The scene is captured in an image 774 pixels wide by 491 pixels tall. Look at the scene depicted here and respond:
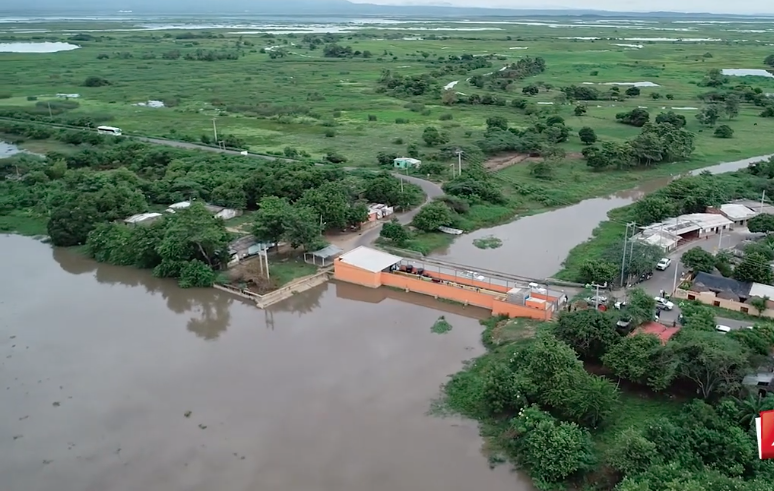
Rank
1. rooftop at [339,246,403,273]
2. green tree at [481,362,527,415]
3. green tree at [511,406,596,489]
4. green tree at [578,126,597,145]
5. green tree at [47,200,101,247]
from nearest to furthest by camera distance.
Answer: green tree at [511,406,596,489] < green tree at [481,362,527,415] < rooftop at [339,246,403,273] < green tree at [47,200,101,247] < green tree at [578,126,597,145]

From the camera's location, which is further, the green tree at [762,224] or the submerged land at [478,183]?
the green tree at [762,224]

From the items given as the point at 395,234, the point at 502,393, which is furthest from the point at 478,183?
the point at 502,393

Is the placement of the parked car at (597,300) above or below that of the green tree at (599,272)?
below

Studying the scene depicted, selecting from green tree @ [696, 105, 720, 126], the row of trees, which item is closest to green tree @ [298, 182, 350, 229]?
the row of trees

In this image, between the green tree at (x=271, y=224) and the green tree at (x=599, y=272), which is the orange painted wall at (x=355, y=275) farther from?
the green tree at (x=599, y=272)

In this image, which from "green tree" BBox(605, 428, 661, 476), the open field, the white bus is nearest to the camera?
"green tree" BBox(605, 428, 661, 476)

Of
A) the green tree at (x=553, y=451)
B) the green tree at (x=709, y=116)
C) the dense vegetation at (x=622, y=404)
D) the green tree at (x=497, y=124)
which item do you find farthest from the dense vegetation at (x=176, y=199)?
the green tree at (x=709, y=116)

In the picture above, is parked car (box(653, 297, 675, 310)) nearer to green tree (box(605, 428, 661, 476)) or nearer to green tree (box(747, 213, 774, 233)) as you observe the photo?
green tree (box(605, 428, 661, 476))
